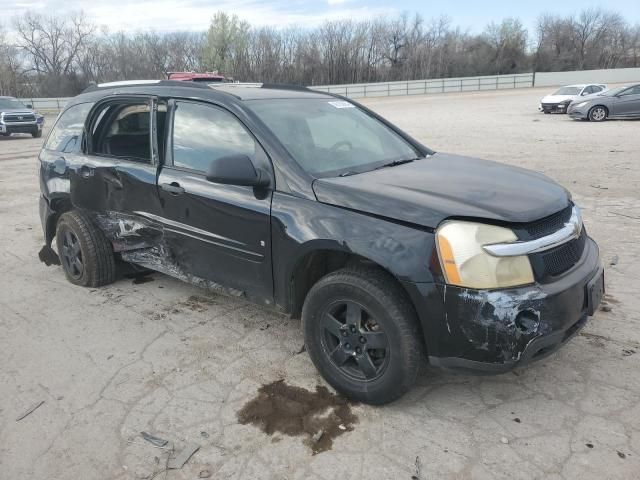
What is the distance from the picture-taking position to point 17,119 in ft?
68.7

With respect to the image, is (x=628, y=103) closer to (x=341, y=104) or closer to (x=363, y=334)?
(x=341, y=104)

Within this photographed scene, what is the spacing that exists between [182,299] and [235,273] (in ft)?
4.01

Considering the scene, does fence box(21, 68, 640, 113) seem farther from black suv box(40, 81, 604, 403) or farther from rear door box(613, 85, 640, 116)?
black suv box(40, 81, 604, 403)

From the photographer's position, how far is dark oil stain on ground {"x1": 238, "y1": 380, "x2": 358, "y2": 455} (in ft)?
9.12

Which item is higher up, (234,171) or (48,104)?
(48,104)

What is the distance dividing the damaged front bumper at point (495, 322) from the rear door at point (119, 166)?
7.47 feet

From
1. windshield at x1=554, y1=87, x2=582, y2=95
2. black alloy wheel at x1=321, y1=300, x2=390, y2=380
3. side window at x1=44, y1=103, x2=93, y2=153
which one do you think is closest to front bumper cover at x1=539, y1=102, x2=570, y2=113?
windshield at x1=554, y1=87, x2=582, y2=95

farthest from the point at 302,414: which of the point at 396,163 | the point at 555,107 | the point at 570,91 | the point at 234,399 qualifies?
the point at 570,91

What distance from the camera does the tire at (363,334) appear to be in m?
2.71

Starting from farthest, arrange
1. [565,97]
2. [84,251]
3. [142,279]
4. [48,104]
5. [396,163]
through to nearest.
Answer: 1. [48,104]
2. [565,97]
3. [142,279]
4. [84,251]
5. [396,163]

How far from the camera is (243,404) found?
120 inches

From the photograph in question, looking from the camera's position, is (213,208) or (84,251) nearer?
(213,208)

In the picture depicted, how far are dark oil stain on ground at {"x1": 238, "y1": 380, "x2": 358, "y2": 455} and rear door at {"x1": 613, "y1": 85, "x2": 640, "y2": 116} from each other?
19324mm

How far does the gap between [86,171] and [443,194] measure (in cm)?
310
